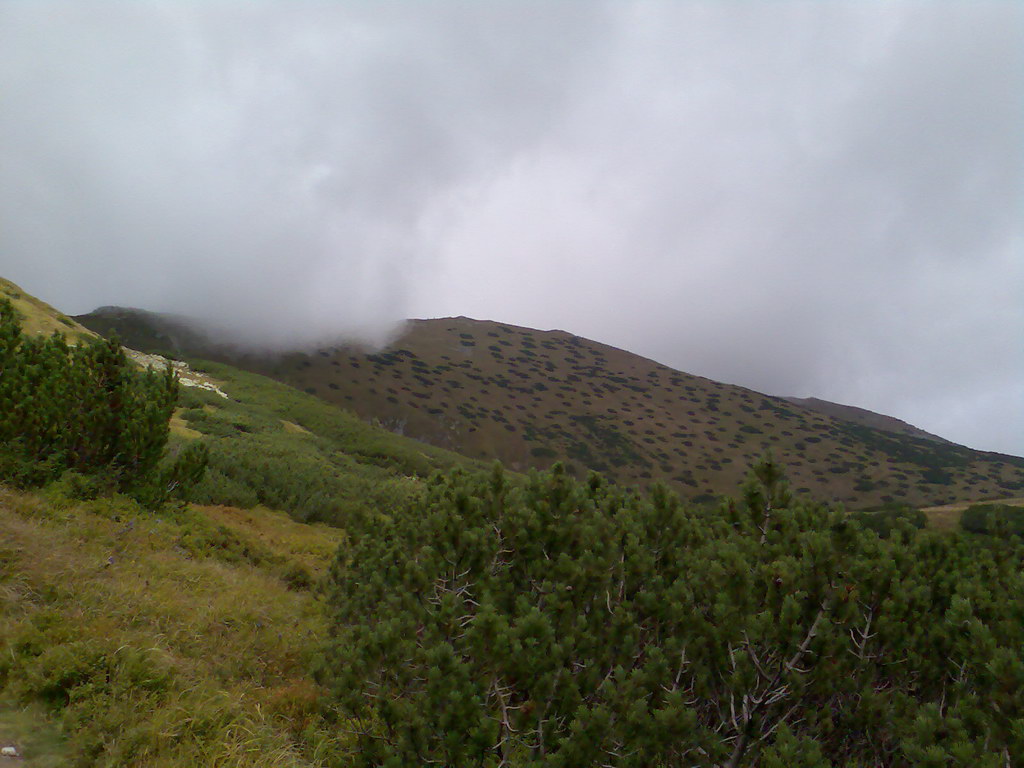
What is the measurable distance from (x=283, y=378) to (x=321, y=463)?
4659 cm

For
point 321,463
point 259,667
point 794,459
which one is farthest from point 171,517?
point 794,459

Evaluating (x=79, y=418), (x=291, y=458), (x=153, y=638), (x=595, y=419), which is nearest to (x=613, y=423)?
(x=595, y=419)

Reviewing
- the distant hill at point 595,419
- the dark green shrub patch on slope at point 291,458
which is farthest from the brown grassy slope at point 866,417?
the dark green shrub patch on slope at point 291,458

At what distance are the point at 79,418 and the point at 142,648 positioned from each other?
501 centimetres

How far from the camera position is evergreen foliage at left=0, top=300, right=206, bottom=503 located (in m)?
6.80

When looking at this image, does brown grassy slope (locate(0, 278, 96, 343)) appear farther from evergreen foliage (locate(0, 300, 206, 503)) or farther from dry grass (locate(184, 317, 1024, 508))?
dry grass (locate(184, 317, 1024, 508))

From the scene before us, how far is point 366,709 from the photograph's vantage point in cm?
353

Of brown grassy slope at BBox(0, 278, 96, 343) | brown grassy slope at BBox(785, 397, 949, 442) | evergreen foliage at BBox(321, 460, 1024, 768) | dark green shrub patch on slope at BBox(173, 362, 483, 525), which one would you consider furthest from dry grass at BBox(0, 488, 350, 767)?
brown grassy slope at BBox(785, 397, 949, 442)

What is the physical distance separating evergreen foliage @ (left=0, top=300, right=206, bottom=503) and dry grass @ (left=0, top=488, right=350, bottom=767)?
0.78m

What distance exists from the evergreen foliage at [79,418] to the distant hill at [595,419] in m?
48.4

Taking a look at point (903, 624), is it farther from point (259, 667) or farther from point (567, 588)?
point (259, 667)

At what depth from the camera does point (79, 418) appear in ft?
24.0

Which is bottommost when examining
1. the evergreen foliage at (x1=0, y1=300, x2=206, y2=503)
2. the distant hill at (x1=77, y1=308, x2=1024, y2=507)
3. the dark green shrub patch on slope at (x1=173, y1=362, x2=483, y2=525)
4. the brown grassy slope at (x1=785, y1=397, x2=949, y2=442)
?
the dark green shrub patch on slope at (x1=173, y1=362, x2=483, y2=525)

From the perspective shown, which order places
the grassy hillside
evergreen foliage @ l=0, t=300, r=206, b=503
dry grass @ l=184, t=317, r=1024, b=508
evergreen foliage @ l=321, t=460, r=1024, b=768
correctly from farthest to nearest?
dry grass @ l=184, t=317, r=1024, b=508 → evergreen foliage @ l=0, t=300, r=206, b=503 → the grassy hillside → evergreen foliage @ l=321, t=460, r=1024, b=768
